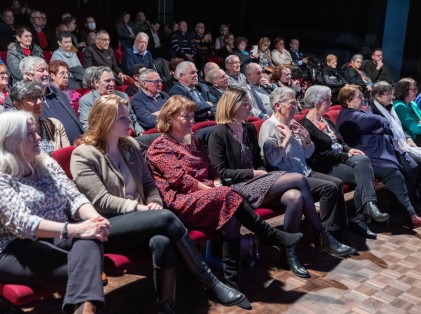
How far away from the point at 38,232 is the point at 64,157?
0.52m

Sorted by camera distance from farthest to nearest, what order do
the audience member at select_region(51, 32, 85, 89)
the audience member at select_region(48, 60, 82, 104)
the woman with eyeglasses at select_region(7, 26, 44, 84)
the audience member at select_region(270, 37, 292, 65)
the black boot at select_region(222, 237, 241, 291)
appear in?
the audience member at select_region(270, 37, 292, 65)
the audience member at select_region(51, 32, 85, 89)
the woman with eyeglasses at select_region(7, 26, 44, 84)
the audience member at select_region(48, 60, 82, 104)
the black boot at select_region(222, 237, 241, 291)

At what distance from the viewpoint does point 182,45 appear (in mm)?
7090

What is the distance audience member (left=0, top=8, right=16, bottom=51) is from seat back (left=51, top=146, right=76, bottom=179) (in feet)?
13.0

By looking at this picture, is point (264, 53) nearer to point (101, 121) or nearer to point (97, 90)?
point (97, 90)

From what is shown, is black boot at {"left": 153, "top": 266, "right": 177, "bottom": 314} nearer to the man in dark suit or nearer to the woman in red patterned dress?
the woman in red patterned dress

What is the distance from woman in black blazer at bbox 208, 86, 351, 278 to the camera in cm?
266

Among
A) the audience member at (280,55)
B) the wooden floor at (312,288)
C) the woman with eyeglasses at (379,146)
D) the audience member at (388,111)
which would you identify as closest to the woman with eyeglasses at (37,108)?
the wooden floor at (312,288)

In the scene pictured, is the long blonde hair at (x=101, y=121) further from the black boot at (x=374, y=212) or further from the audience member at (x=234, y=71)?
the audience member at (x=234, y=71)

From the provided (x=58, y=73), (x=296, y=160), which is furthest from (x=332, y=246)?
(x=58, y=73)

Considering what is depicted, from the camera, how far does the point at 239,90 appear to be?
281 centimetres

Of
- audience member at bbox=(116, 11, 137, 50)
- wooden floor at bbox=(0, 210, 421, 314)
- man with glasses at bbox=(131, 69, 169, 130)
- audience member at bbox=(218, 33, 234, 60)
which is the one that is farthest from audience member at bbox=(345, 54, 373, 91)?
wooden floor at bbox=(0, 210, 421, 314)

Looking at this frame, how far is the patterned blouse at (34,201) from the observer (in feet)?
5.83

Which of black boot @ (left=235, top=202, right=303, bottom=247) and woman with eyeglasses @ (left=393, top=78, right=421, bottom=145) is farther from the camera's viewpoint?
woman with eyeglasses @ (left=393, top=78, right=421, bottom=145)

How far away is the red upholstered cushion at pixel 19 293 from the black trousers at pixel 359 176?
212 centimetres
